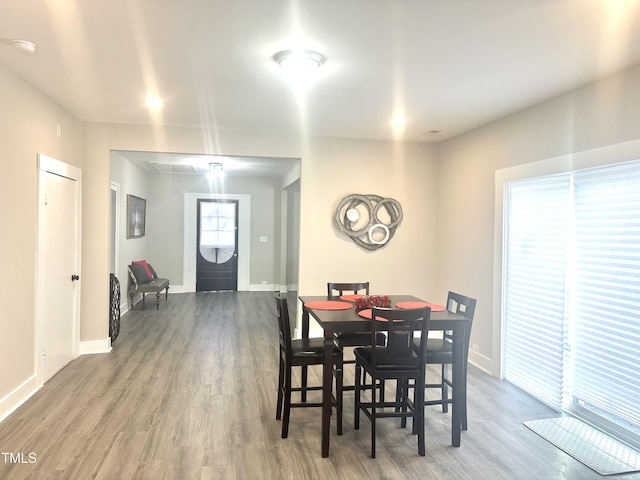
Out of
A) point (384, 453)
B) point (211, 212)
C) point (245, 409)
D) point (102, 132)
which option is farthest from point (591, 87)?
point (211, 212)

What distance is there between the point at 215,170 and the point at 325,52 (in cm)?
554

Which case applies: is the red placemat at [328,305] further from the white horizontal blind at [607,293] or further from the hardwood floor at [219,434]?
the white horizontal blind at [607,293]

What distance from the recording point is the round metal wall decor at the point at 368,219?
539 cm

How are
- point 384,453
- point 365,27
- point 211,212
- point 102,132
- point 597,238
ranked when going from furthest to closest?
1. point 211,212
2. point 102,132
3. point 597,238
4. point 384,453
5. point 365,27

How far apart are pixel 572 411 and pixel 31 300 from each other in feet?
14.9

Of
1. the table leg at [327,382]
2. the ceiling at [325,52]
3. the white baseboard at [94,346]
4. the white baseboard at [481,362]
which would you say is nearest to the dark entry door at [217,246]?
the white baseboard at [94,346]

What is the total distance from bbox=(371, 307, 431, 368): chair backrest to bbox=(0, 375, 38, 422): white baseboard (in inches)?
109

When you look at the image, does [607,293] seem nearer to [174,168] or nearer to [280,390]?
[280,390]

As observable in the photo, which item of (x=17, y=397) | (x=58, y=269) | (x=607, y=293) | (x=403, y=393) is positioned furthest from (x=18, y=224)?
(x=607, y=293)

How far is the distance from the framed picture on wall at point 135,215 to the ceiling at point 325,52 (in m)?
3.15

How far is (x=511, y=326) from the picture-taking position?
4.14 m

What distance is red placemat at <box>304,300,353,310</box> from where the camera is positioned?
321cm

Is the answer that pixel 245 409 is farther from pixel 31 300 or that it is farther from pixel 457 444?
pixel 31 300

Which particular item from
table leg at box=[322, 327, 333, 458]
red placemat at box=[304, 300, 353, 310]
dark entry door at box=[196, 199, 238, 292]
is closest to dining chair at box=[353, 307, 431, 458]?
table leg at box=[322, 327, 333, 458]
